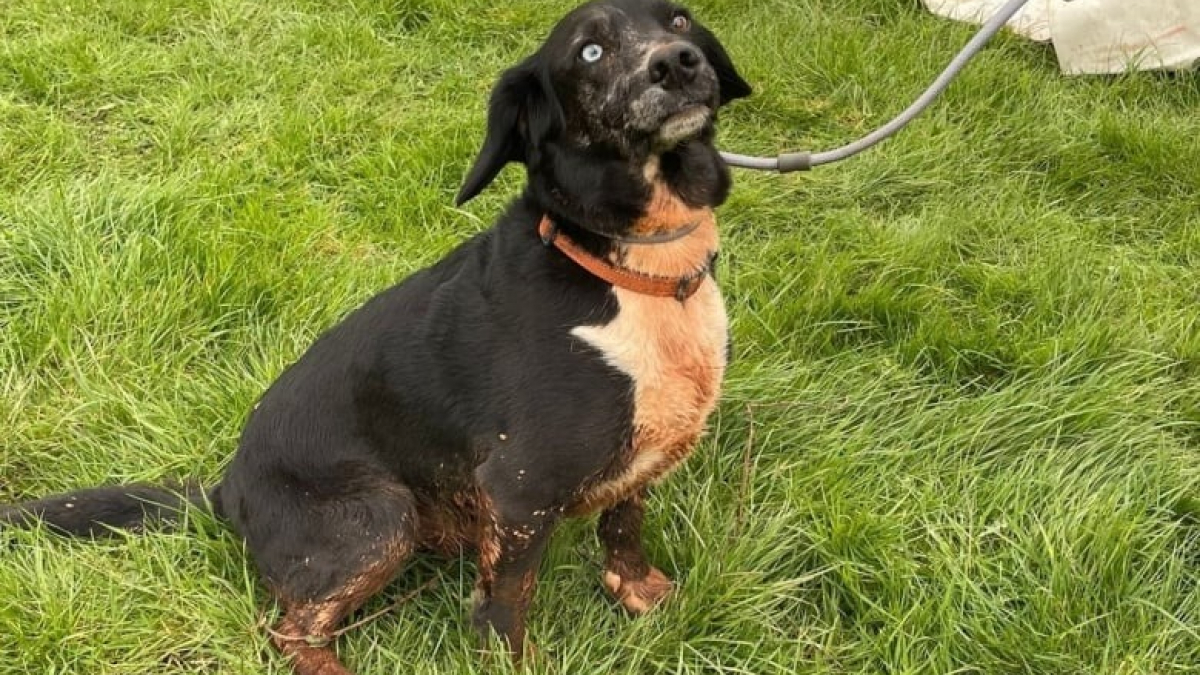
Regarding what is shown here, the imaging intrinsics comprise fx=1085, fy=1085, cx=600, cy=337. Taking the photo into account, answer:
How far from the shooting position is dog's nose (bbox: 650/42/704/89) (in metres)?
2.05

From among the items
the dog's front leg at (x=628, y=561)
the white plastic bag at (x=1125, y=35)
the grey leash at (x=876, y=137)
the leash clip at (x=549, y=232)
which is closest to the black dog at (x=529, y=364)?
the leash clip at (x=549, y=232)

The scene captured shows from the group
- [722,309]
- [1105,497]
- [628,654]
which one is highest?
[722,309]

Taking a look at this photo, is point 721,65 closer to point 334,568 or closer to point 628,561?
point 628,561

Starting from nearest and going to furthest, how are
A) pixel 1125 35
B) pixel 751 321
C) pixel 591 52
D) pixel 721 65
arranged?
pixel 591 52, pixel 721 65, pixel 751 321, pixel 1125 35

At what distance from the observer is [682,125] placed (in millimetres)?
2086

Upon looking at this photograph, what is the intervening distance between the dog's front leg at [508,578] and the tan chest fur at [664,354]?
0.14 m

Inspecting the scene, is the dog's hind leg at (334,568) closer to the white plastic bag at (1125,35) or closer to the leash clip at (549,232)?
the leash clip at (549,232)

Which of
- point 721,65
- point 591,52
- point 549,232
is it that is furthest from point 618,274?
point 721,65

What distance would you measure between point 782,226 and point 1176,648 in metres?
2.03

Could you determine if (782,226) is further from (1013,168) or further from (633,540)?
(633,540)

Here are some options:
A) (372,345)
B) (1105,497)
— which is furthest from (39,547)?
(1105,497)

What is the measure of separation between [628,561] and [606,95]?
111cm

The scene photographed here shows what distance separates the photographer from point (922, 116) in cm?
446

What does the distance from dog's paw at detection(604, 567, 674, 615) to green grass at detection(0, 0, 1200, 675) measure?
5cm
